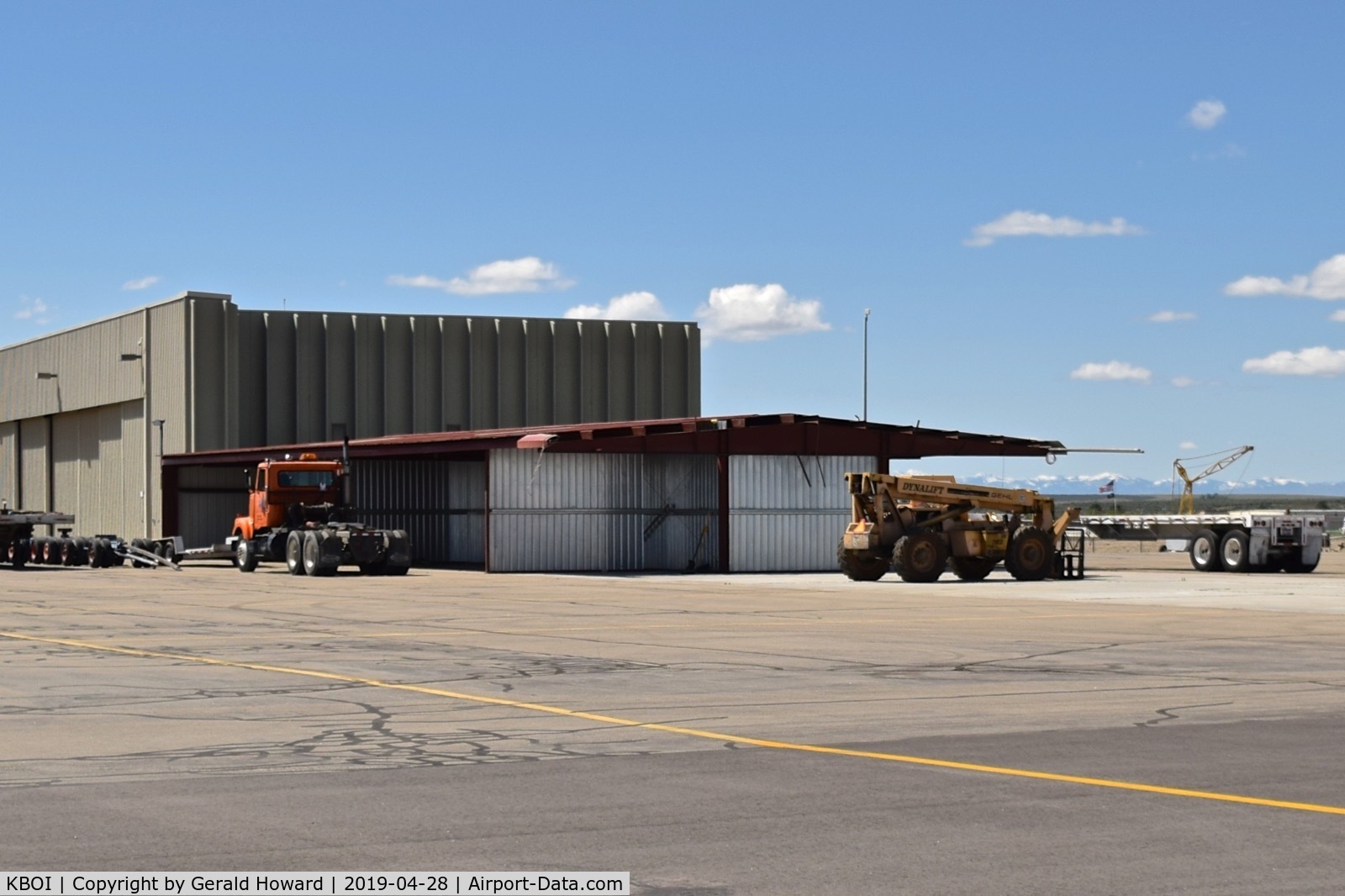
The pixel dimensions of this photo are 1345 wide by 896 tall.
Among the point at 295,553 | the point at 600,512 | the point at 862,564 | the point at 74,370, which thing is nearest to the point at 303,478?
the point at 295,553

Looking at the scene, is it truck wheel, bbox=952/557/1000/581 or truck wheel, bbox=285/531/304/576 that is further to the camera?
truck wheel, bbox=285/531/304/576

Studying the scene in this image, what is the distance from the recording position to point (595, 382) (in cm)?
7525

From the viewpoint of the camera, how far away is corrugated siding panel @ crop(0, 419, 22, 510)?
280 feet

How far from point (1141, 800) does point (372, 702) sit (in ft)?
24.8

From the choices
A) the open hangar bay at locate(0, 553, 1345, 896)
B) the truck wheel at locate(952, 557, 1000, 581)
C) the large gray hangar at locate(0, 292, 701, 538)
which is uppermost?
the large gray hangar at locate(0, 292, 701, 538)

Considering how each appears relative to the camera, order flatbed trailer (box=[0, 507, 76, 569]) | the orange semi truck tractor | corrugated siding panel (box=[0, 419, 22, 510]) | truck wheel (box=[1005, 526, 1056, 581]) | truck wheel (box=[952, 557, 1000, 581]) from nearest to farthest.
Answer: truck wheel (box=[1005, 526, 1056, 581])
truck wheel (box=[952, 557, 1000, 581])
the orange semi truck tractor
flatbed trailer (box=[0, 507, 76, 569])
corrugated siding panel (box=[0, 419, 22, 510])

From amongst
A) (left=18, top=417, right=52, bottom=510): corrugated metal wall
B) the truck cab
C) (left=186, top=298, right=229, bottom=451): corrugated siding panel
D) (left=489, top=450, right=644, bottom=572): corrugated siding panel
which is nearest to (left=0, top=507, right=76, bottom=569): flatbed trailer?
(left=186, top=298, right=229, bottom=451): corrugated siding panel

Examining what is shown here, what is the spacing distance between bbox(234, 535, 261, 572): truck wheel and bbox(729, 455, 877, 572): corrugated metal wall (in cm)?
1354

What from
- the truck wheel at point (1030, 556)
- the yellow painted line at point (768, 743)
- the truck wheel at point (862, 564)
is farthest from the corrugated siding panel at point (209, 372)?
the yellow painted line at point (768, 743)

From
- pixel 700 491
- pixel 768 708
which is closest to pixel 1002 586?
pixel 700 491

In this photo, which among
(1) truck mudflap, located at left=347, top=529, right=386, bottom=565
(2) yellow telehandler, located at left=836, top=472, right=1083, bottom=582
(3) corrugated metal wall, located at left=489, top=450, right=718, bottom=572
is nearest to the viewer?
(2) yellow telehandler, located at left=836, top=472, right=1083, bottom=582

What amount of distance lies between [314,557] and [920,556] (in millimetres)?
16143

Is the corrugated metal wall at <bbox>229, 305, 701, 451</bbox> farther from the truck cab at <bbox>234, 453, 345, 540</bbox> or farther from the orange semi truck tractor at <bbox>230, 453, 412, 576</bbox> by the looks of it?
the truck cab at <bbox>234, 453, 345, 540</bbox>

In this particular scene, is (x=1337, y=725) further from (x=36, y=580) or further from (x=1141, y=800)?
(x=36, y=580)
